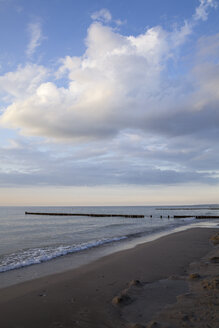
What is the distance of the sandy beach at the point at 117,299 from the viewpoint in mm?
5129

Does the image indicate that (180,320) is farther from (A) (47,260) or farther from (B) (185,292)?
(A) (47,260)

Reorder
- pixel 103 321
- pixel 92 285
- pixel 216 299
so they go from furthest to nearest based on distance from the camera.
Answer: pixel 92 285
pixel 216 299
pixel 103 321

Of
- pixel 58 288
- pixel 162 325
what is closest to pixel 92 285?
pixel 58 288

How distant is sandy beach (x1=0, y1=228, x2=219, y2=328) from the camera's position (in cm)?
513

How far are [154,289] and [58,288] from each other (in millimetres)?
3238

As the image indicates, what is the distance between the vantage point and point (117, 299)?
6.20 metres

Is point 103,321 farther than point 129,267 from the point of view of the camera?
No

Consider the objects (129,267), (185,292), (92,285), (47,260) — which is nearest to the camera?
(185,292)

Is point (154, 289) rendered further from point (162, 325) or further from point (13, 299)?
point (13, 299)

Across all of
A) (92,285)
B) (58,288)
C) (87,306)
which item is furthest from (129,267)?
(87,306)

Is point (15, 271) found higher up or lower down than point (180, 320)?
lower down

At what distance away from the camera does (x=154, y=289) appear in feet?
23.6

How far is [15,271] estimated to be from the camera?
10.6 m

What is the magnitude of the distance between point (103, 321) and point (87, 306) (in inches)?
39.2
